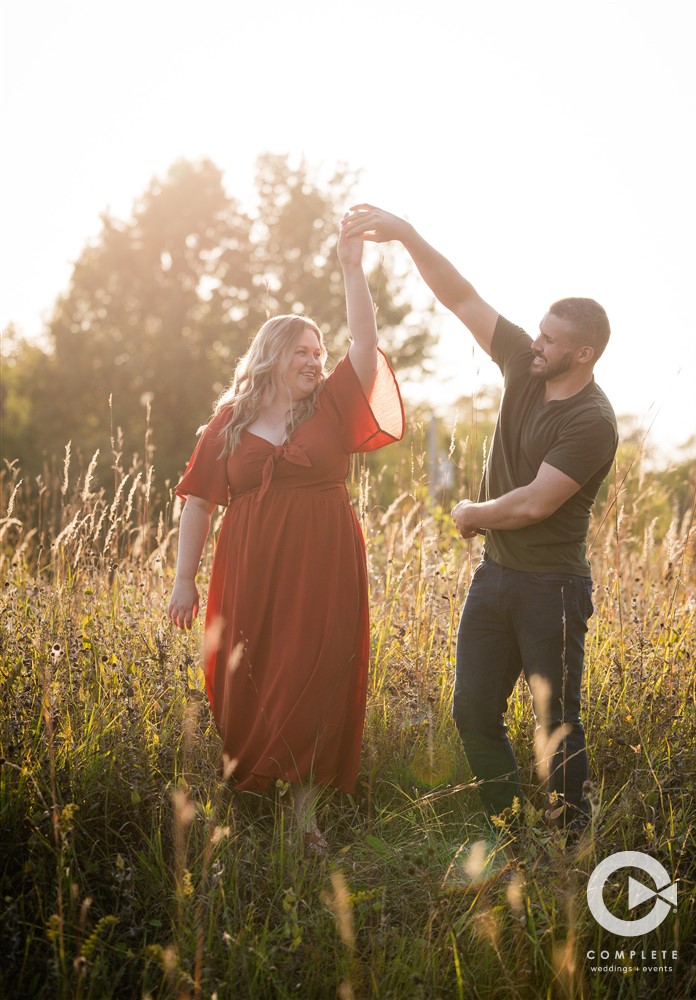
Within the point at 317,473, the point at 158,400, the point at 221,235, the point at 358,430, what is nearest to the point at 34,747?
the point at 317,473

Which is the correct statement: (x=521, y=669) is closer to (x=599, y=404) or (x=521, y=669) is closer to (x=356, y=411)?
(x=599, y=404)

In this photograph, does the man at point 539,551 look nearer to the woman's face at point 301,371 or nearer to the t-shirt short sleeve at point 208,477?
the woman's face at point 301,371

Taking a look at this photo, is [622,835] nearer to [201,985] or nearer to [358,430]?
[201,985]

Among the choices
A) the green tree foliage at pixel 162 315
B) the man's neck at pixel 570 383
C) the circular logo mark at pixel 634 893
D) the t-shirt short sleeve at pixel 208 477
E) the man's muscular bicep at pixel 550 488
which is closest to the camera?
the circular logo mark at pixel 634 893

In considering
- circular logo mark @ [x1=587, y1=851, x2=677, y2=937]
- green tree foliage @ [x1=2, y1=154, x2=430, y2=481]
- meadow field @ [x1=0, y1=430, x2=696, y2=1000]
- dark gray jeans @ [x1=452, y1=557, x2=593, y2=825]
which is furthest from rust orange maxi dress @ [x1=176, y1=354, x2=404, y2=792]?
green tree foliage @ [x1=2, y1=154, x2=430, y2=481]

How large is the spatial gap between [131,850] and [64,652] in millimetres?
713

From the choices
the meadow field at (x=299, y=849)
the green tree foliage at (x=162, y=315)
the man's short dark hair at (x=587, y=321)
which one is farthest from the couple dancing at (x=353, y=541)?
the green tree foliage at (x=162, y=315)

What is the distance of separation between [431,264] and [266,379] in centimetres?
77

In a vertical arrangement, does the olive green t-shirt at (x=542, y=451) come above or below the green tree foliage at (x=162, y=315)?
below

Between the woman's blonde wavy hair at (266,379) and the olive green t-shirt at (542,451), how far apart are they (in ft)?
2.42

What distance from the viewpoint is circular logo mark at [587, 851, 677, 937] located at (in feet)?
7.73

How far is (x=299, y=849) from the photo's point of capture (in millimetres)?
2518

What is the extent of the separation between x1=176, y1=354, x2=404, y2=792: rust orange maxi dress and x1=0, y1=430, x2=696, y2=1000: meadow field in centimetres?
17

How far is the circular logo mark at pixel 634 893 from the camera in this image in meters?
2.36
